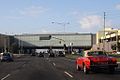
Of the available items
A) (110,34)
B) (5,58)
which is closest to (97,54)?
(5,58)

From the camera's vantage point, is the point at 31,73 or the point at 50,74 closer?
the point at 50,74

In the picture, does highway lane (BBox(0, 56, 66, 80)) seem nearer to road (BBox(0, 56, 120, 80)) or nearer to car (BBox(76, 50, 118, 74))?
road (BBox(0, 56, 120, 80))

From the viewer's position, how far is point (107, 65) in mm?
24891

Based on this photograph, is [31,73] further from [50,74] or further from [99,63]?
[99,63]

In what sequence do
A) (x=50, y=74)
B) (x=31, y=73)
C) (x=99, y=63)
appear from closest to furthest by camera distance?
(x=99, y=63) → (x=50, y=74) → (x=31, y=73)

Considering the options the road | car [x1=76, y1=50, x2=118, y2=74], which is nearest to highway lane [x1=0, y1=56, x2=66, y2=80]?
the road

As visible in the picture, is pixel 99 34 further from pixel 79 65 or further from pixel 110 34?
pixel 79 65

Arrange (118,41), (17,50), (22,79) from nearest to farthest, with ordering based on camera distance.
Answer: (22,79) < (118,41) < (17,50)

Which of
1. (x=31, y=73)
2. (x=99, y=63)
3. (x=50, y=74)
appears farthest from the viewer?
(x=31, y=73)

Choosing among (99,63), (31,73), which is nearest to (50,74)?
(31,73)

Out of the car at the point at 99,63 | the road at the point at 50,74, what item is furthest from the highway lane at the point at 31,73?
the car at the point at 99,63

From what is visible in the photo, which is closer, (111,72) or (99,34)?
(111,72)

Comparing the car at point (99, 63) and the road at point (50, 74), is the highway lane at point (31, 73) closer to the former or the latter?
the road at point (50, 74)

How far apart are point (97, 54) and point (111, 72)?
1.93m
